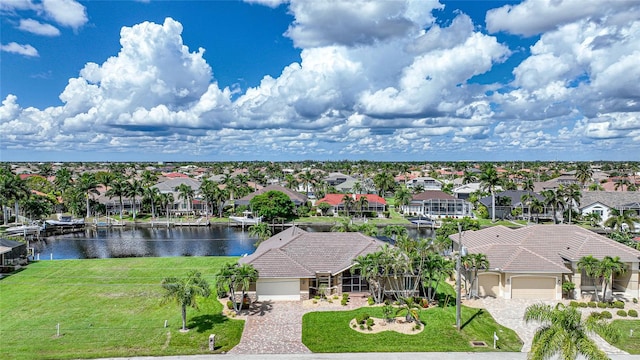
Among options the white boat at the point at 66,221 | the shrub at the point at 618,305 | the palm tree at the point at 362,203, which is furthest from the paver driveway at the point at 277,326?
the white boat at the point at 66,221

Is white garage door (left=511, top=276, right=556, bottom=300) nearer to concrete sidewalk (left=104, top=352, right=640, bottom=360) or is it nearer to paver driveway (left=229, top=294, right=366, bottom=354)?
concrete sidewalk (left=104, top=352, right=640, bottom=360)

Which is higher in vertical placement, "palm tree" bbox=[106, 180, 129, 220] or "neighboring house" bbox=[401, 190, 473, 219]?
"palm tree" bbox=[106, 180, 129, 220]

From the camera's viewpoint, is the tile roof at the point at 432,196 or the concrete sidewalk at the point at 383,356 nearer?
the concrete sidewalk at the point at 383,356

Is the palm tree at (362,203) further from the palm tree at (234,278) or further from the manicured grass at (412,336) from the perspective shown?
the palm tree at (234,278)

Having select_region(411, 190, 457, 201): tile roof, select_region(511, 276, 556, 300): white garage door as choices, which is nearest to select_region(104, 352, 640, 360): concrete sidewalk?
select_region(511, 276, 556, 300): white garage door

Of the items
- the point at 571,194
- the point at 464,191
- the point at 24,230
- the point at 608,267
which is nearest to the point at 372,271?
the point at 608,267

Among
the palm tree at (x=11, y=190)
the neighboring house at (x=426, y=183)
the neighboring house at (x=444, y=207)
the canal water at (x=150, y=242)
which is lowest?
the canal water at (x=150, y=242)

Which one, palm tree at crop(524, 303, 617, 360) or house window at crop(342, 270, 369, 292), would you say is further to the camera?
house window at crop(342, 270, 369, 292)
